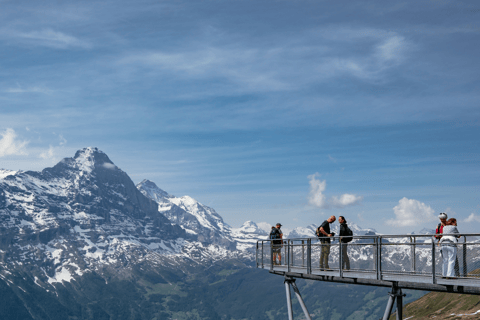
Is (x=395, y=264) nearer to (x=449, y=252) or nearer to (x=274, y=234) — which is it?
(x=449, y=252)

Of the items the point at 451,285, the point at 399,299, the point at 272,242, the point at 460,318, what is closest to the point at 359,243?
the point at 399,299

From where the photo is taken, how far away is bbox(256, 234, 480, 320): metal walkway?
21.4m

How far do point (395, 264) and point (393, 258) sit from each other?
0.98 m

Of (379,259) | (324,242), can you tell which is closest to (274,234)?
(324,242)

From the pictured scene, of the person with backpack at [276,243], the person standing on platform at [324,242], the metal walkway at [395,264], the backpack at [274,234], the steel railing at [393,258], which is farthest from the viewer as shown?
the backpack at [274,234]

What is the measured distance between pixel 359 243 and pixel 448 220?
4308 mm

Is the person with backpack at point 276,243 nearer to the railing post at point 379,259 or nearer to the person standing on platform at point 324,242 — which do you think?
the person standing on platform at point 324,242

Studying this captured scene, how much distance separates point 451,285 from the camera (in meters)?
21.4

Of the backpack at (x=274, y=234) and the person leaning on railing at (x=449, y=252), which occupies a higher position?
the backpack at (x=274, y=234)

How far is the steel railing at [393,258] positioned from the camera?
70.9ft

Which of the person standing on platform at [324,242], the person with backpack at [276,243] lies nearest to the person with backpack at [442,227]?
the person standing on platform at [324,242]

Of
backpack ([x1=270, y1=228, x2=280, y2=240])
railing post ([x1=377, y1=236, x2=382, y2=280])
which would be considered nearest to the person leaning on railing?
railing post ([x1=377, y1=236, x2=382, y2=280])

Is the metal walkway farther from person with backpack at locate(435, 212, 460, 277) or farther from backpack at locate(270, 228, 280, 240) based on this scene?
backpack at locate(270, 228, 280, 240)

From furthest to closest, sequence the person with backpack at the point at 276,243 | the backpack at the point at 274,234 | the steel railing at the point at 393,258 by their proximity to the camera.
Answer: the backpack at the point at 274,234 < the person with backpack at the point at 276,243 < the steel railing at the point at 393,258
